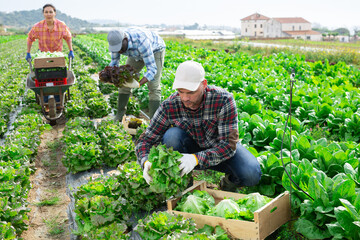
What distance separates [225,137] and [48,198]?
98.2 inches

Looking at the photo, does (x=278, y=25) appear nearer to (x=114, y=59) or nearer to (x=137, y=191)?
(x=114, y=59)

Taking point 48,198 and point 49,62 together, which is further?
point 49,62

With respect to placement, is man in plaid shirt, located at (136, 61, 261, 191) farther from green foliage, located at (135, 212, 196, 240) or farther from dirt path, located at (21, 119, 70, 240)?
dirt path, located at (21, 119, 70, 240)

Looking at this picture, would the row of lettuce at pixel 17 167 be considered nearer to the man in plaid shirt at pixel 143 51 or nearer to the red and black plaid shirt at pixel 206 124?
the red and black plaid shirt at pixel 206 124

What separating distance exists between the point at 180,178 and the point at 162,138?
2.35 ft

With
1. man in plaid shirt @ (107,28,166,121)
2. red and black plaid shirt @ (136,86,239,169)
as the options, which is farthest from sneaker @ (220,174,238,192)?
man in plaid shirt @ (107,28,166,121)

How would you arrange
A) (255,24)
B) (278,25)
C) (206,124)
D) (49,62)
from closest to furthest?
1. (206,124)
2. (49,62)
3. (278,25)
4. (255,24)

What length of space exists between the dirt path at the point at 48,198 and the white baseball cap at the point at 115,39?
76.8 inches

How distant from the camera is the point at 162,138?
393 centimetres

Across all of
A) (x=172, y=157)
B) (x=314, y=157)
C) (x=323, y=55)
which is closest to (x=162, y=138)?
(x=172, y=157)

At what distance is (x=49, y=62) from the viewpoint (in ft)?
22.3

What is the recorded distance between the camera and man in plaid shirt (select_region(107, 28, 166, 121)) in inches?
216

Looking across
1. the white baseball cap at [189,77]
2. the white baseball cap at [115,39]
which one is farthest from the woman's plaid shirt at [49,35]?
the white baseball cap at [189,77]

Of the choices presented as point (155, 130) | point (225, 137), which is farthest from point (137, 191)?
point (225, 137)
